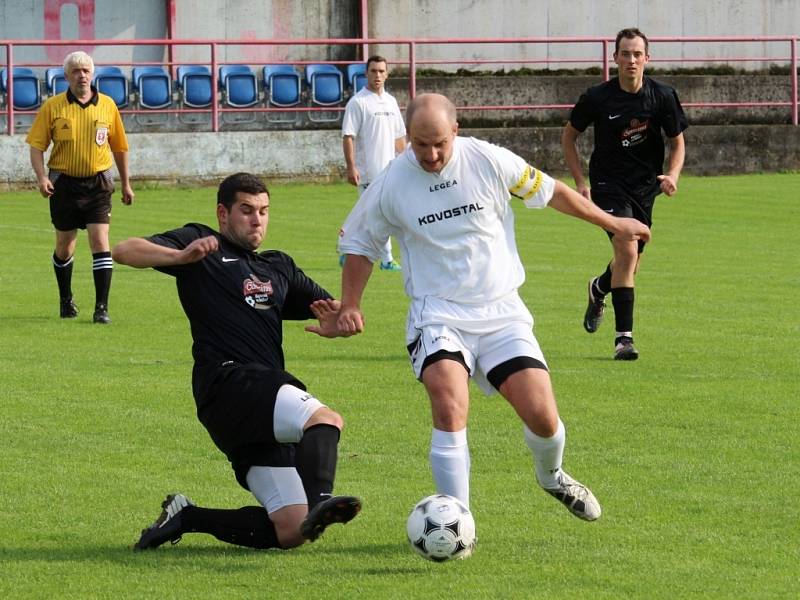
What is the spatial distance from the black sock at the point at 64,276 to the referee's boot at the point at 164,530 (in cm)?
724

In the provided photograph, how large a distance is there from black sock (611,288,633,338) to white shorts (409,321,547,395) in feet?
15.1

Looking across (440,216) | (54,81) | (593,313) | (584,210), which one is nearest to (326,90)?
(54,81)

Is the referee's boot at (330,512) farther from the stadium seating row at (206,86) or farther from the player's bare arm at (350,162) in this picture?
the stadium seating row at (206,86)

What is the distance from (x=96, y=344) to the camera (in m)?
11.2

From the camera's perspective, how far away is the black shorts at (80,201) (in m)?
12.8

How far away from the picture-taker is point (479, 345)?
19.8ft

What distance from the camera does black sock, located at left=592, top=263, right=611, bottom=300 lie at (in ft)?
36.8

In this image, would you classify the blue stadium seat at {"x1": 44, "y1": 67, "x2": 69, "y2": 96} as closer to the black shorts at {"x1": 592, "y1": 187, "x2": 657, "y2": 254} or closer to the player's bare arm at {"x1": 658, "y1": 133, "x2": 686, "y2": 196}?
the black shorts at {"x1": 592, "y1": 187, "x2": 657, "y2": 254}

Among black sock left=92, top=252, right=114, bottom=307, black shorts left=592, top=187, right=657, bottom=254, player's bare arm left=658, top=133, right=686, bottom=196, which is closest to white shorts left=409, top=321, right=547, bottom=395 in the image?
player's bare arm left=658, top=133, right=686, bottom=196

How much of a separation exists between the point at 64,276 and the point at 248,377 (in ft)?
24.4

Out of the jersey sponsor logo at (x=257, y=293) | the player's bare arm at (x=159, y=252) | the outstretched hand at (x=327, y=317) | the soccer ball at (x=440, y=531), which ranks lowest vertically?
the soccer ball at (x=440, y=531)

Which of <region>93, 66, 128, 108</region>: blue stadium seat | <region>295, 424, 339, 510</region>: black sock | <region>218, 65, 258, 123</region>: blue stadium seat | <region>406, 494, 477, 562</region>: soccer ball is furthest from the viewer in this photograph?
<region>218, 65, 258, 123</region>: blue stadium seat

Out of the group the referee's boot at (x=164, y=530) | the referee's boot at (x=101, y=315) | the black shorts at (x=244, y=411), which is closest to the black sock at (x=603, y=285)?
the referee's boot at (x=101, y=315)

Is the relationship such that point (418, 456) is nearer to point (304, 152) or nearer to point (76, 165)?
point (76, 165)
